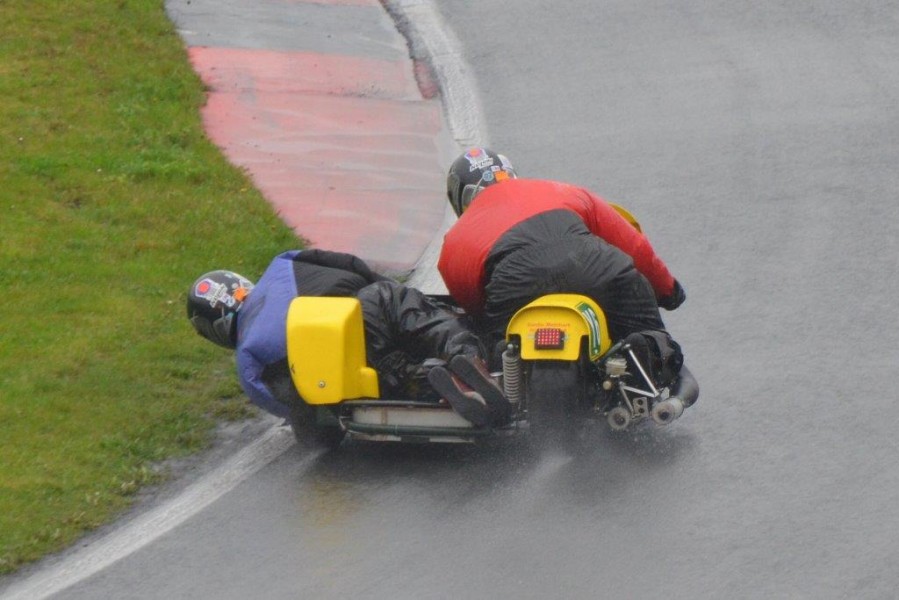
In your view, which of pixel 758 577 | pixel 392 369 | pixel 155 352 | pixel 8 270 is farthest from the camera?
pixel 8 270

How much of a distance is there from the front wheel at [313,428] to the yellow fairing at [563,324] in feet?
3.49

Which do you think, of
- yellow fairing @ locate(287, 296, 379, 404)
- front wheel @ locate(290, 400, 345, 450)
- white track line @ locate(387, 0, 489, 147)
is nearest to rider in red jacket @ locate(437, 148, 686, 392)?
yellow fairing @ locate(287, 296, 379, 404)

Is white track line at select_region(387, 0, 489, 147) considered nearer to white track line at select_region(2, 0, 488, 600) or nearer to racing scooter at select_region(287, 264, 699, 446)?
white track line at select_region(2, 0, 488, 600)

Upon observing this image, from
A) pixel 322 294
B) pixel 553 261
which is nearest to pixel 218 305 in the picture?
pixel 322 294

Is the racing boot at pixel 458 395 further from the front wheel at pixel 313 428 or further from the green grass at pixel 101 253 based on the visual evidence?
the green grass at pixel 101 253

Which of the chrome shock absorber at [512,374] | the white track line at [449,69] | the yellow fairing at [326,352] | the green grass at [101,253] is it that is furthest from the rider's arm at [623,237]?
the white track line at [449,69]

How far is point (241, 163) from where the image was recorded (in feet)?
40.5

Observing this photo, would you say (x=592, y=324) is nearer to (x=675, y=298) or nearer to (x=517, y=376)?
(x=517, y=376)

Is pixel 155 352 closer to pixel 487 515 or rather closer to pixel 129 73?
pixel 487 515

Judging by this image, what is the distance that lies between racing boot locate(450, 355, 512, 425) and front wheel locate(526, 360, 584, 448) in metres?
0.26

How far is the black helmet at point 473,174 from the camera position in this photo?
9.01 metres

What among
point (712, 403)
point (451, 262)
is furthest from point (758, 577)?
point (451, 262)

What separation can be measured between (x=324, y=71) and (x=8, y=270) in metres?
4.58

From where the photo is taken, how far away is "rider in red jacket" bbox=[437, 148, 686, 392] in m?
7.91
